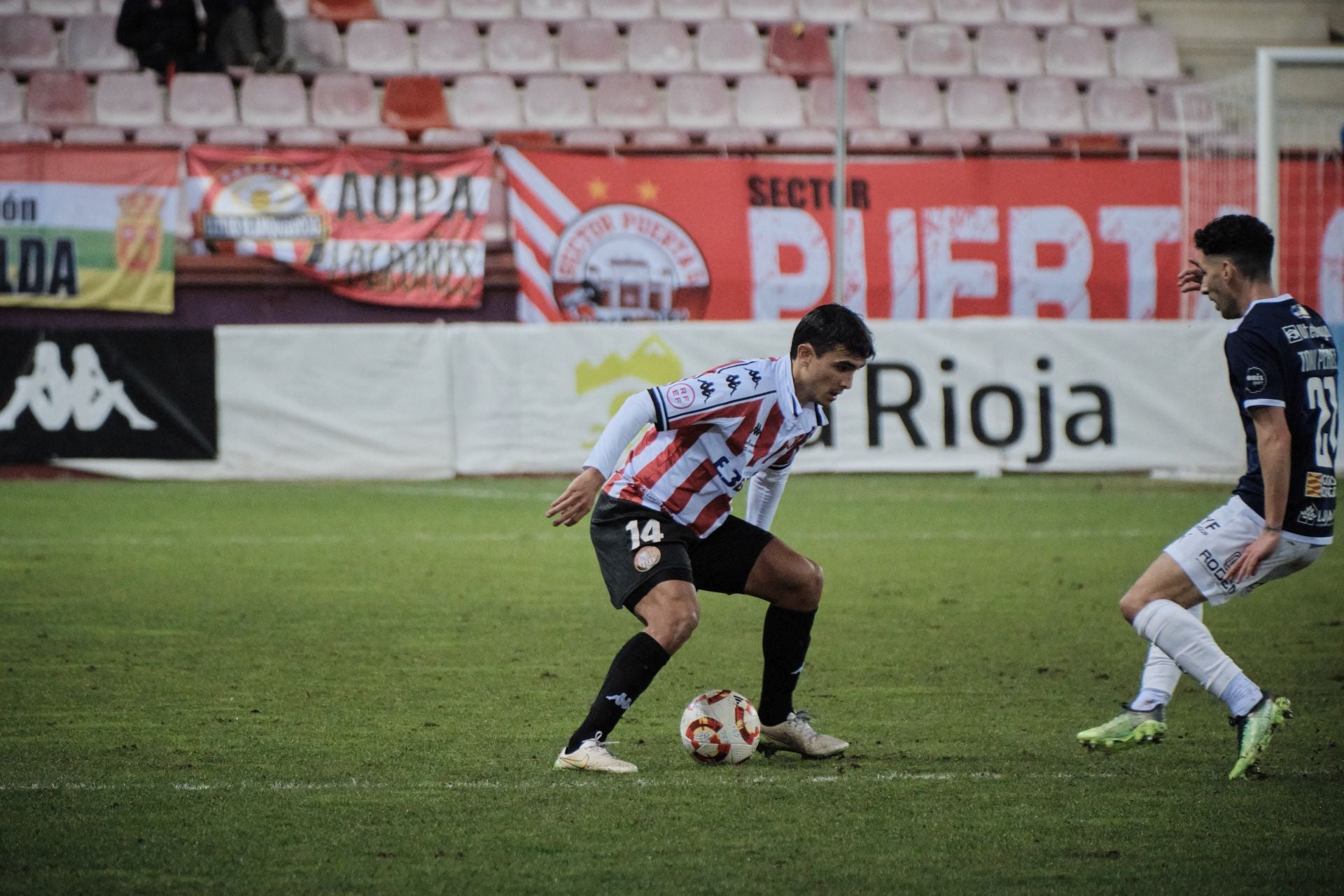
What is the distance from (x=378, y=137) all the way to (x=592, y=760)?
1392 cm

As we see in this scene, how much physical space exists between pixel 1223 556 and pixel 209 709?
3474 mm

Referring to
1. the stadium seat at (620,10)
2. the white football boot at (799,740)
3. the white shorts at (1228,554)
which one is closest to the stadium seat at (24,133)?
the stadium seat at (620,10)

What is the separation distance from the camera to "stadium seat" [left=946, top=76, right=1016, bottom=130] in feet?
64.1

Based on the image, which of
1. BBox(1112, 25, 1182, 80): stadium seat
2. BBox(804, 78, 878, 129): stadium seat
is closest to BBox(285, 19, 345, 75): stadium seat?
BBox(804, 78, 878, 129): stadium seat

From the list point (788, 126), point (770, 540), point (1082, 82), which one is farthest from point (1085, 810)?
point (1082, 82)

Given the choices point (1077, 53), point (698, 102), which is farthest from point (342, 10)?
point (1077, 53)

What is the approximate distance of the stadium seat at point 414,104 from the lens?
18.5m

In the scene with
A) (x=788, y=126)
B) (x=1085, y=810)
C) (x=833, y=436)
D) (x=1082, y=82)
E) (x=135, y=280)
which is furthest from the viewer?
(x=1082, y=82)

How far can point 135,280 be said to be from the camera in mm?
16250

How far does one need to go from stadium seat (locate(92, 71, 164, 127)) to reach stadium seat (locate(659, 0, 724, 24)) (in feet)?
19.6

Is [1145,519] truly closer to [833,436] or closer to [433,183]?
[833,436]

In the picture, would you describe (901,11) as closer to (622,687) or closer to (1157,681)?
(1157,681)

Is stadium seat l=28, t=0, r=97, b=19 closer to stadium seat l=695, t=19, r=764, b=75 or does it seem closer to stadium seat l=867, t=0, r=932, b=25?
stadium seat l=695, t=19, r=764, b=75

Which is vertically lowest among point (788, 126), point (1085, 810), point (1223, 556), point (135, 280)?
point (1085, 810)
